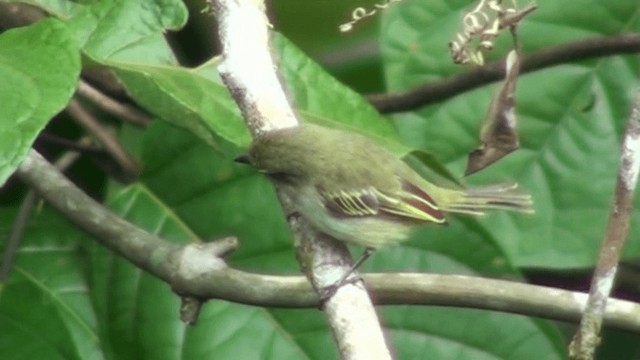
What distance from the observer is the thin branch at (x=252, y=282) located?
155cm

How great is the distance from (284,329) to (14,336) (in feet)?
1.44

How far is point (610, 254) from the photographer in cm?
149

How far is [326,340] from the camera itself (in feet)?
7.13

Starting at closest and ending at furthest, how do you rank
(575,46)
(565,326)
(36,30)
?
(36,30) → (575,46) → (565,326)

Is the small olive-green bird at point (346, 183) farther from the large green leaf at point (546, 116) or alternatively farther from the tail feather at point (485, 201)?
the large green leaf at point (546, 116)

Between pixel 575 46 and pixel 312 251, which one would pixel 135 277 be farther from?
pixel 575 46

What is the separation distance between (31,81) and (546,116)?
109cm

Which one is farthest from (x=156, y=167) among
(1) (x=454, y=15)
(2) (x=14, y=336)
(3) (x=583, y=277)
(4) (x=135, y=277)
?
(3) (x=583, y=277)

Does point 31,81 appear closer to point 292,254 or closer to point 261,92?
point 261,92

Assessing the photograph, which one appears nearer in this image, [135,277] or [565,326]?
[135,277]

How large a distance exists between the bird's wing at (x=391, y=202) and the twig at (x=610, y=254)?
1.50 feet

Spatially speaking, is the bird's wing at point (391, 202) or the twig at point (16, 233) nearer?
the bird's wing at point (391, 202)

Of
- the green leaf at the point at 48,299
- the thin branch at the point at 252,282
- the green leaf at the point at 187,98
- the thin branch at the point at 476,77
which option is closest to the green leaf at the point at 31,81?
the green leaf at the point at 187,98

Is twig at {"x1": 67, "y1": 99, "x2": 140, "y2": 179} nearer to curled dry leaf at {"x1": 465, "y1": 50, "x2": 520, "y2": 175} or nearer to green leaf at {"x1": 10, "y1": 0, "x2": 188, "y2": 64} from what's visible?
green leaf at {"x1": 10, "y1": 0, "x2": 188, "y2": 64}
